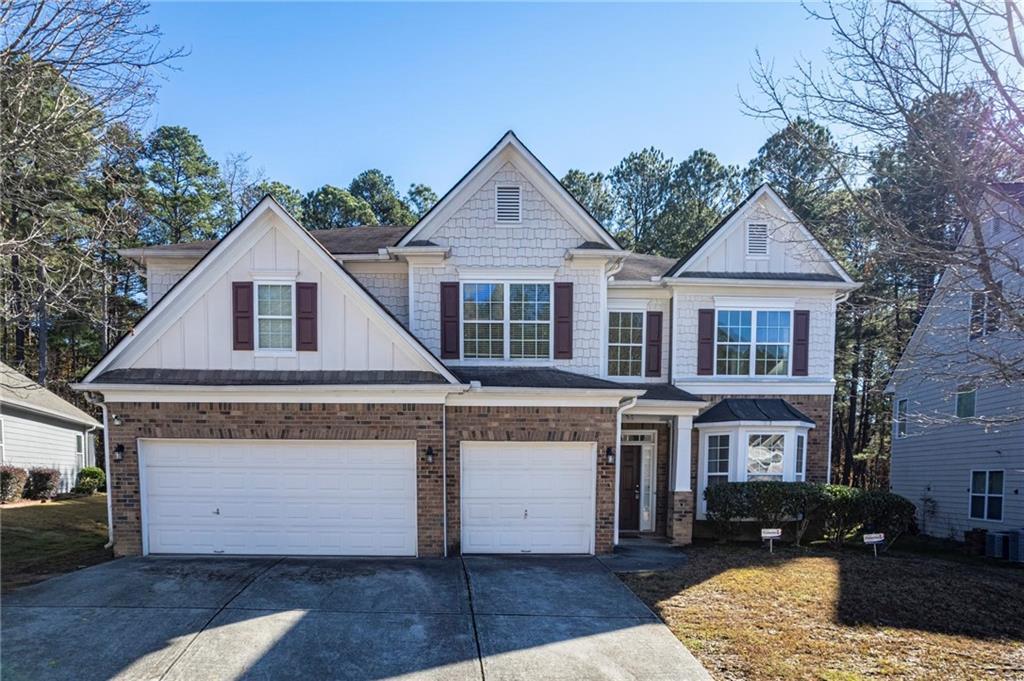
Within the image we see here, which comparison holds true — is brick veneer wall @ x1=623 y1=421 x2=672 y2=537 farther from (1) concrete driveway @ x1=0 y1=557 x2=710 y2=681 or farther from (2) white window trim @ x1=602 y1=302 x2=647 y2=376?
(1) concrete driveway @ x1=0 y1=557 x2=710 y2=681

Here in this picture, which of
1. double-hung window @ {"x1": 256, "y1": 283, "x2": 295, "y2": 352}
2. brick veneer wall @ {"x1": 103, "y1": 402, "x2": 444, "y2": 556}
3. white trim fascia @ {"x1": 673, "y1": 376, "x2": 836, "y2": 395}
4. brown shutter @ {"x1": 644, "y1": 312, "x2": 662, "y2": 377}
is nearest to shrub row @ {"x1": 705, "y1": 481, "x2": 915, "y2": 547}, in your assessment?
white trim fascia @ {"x1": 673, "y1": 376, "x2": 836, "y2": 395}

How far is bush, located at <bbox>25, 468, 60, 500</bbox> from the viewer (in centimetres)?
1752

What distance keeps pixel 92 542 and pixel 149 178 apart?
22827mm

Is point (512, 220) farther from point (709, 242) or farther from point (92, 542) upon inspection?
point (92, 542)

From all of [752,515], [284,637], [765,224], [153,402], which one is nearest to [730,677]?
[284,637]

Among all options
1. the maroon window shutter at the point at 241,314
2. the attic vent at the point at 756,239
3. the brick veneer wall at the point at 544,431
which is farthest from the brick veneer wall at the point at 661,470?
the maroon window shutter at the point at 241,314

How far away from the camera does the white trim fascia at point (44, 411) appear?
1734 cm

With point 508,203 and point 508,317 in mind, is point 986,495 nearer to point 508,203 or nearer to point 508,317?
point 508,317

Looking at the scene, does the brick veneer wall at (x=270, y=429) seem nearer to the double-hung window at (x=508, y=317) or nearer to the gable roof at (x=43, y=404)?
the double-hung window at (x=508, y=317)

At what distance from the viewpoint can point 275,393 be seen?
934 centimetres

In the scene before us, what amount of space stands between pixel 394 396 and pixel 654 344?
6678 mm

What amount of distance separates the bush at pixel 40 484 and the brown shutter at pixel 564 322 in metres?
17.9

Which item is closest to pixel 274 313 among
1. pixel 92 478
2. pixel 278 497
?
pixel 278 497

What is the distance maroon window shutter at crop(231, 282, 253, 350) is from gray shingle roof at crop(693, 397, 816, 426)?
9744 millimetres
